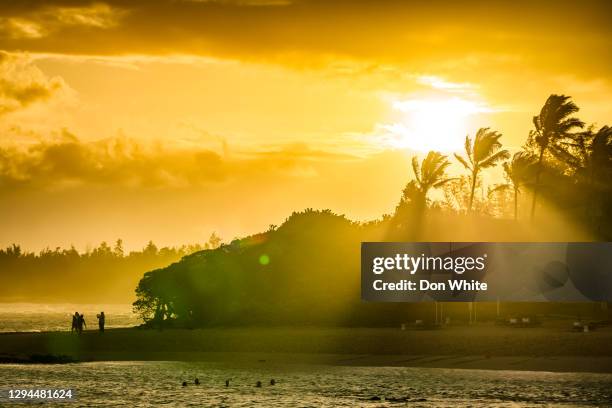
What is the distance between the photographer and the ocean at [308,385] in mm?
45156

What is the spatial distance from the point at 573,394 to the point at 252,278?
2203 inches

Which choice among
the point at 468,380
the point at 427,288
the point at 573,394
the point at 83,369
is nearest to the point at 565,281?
the point at 427,288

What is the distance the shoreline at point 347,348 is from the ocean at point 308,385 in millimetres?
3653

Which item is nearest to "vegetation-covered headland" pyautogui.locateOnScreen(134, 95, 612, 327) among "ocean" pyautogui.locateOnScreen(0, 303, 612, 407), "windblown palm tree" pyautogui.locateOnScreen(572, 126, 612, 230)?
"windblown palm tree" pyautogui.locateOnScreen(572, 126, 612, 230)

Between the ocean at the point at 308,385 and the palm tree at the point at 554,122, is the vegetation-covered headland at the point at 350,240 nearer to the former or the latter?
the palm tree at the point at 554,122

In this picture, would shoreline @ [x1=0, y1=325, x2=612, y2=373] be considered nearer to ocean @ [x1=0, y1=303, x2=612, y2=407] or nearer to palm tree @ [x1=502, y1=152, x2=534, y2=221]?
ocean @ [x1=0, y1=303, x2=612, y2=407]

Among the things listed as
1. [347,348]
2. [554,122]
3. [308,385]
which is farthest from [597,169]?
[308,385]

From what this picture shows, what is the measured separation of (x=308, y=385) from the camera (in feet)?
168

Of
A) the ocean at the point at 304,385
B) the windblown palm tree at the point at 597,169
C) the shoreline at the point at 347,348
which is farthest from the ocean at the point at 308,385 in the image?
the windblown palm tree at the point at 597,169

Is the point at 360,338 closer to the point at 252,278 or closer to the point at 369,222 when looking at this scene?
the point at 252,278

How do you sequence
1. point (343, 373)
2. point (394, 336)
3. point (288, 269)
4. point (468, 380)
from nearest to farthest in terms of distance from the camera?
point (468, 380), point (343, 373), point (394, 336), point (288, 269)

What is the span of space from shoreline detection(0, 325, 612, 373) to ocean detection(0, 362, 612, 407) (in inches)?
144

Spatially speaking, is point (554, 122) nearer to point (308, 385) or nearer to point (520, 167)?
point (520, 167)

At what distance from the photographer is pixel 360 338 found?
2847 inches
